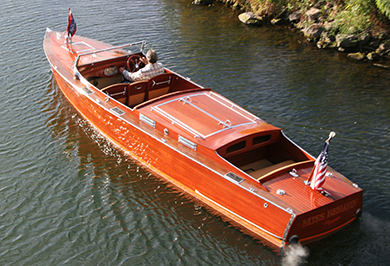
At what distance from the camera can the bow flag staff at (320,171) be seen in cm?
730

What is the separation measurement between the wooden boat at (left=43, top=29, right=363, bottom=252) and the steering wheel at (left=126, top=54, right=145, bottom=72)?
0.78 feet

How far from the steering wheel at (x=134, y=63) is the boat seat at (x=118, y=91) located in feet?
4.31

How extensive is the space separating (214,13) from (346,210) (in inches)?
627

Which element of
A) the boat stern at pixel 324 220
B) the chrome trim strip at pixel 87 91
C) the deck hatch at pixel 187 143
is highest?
the chrome trim strip at pixel 87 91

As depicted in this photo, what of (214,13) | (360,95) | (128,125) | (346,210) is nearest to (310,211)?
(346,210)

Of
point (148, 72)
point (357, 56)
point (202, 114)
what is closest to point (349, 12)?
point (357, 56)

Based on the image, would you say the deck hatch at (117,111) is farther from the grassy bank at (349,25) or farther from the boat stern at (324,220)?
the grassy bank at (349,25)

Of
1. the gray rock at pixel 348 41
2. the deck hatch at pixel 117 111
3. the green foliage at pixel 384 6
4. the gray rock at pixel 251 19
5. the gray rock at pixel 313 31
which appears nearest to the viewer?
the deck hatch at pixel 117 111

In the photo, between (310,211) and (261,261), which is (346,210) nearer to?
(310,211)

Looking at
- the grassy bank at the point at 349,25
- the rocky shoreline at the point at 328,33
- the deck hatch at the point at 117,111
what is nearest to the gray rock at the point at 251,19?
the rocky shoreline at the point at 328,33

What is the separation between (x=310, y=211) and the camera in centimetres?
729

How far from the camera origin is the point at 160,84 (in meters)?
11.4

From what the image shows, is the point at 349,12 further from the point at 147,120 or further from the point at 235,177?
the point at 235,177

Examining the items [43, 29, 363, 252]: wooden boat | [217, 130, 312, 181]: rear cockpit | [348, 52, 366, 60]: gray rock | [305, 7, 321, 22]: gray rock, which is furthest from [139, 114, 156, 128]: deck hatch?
[305, 7, 321, 22]: gray rock
